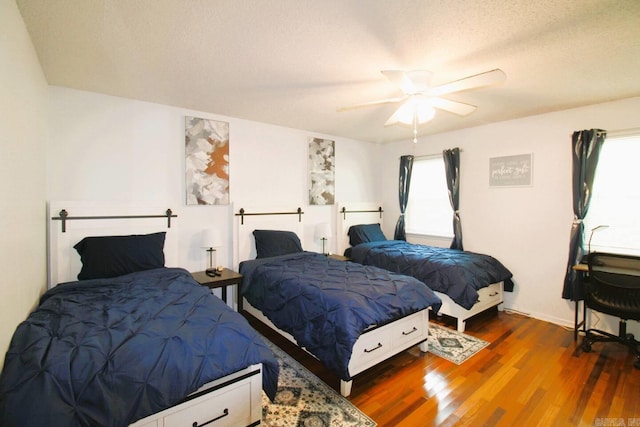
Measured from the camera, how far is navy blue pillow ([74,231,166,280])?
2.47 m

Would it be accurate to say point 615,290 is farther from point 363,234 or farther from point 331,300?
point 363,234

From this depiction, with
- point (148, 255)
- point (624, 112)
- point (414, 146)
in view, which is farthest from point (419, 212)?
point (148, 255)

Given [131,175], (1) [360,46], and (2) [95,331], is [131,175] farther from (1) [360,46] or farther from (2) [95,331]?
(1) [360,46]

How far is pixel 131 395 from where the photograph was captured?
4.06ft

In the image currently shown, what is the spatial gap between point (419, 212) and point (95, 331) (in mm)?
4426

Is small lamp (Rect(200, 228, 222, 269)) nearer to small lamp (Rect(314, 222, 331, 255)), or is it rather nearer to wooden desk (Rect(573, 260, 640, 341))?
small lamp (Rect(314, 222, 331, 255))

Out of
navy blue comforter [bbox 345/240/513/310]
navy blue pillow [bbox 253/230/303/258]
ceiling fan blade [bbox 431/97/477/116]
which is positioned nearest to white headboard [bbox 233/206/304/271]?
navy blue pillow [bbox 253/230/303/258]

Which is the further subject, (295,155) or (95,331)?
(295,155)

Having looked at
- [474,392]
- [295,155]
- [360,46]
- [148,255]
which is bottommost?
[474,392]

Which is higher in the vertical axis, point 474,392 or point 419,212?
point 419,212

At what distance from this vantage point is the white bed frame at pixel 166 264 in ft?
4.78

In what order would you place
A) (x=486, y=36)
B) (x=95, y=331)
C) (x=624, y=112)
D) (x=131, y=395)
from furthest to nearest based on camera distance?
(x=624, y=112)
(x=486, y=36)
(x=95, y=331)
(x=131, y=395)

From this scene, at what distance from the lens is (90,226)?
272cm

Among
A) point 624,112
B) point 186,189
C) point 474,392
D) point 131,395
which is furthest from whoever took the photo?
point 186,189
